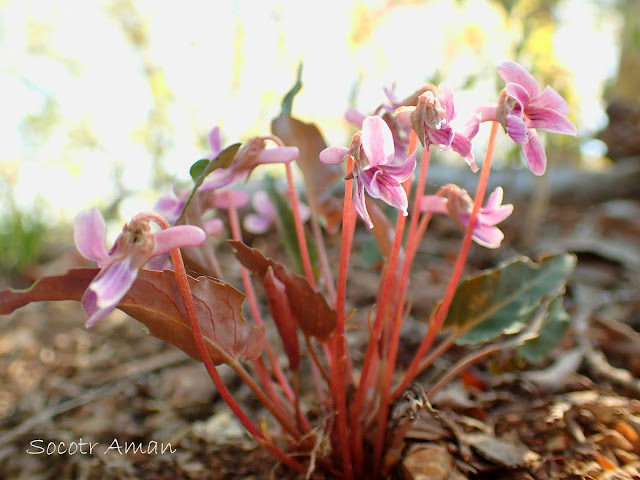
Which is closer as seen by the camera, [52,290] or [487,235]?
[52,290]

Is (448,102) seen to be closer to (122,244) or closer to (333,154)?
(333,154)

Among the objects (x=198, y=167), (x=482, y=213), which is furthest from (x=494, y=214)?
(x=198, y=167)

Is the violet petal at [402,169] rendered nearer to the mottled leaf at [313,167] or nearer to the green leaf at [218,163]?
the green leaf at [218,163]

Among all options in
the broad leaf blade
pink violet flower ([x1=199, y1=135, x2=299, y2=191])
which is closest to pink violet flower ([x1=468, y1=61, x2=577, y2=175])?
pink violet flower ([x1=199, y1=135, x2=299, y2=191])

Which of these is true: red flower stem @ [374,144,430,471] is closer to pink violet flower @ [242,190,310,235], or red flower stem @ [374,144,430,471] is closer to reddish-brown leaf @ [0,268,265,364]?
reddish-brown leaf @ [0,268,265,364]

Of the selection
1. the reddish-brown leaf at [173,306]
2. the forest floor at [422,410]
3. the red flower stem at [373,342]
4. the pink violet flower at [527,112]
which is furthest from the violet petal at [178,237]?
the forest floor at [422,410]

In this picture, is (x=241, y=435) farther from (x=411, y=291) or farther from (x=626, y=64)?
(x=626, y=64)

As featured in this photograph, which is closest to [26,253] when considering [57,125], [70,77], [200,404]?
[200,404]
